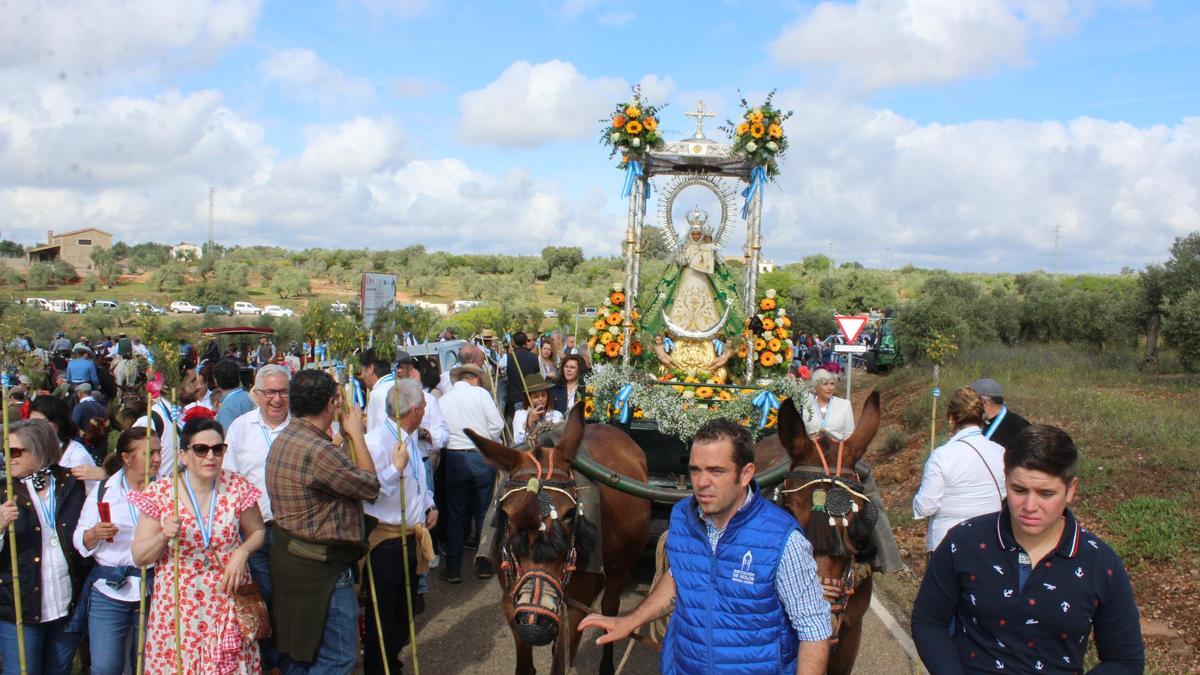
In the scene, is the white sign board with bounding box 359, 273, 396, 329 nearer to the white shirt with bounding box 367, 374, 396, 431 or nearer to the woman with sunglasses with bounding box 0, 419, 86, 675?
the white shirt with bounding box 367, 374, 396, 431

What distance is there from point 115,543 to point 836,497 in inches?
142

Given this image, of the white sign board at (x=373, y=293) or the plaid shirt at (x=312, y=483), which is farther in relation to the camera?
the white sign board at (x=373, y=293)

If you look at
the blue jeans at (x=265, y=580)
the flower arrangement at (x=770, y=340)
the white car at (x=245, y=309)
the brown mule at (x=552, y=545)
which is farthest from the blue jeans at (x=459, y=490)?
the white car at (x=245, y=309)

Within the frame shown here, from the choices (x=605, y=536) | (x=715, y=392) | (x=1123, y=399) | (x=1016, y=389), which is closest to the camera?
(x=605, y=536)

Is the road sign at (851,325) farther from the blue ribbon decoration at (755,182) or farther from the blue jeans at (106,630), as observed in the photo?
the blue jeans at (106,630)

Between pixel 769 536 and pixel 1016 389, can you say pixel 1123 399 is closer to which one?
pixel 1016 389

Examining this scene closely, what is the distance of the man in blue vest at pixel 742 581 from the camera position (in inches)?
106

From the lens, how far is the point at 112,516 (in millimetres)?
4219

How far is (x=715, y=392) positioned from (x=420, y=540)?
3.87 metres

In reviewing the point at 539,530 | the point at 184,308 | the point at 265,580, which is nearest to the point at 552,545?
the point at 539,530

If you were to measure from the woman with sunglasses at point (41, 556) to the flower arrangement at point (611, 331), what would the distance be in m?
5.87

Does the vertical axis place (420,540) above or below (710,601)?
below

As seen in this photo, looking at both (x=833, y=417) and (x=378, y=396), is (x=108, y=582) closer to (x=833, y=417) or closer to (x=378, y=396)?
(x=378, y=396)

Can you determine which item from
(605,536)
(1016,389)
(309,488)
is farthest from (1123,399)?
(309,488)
